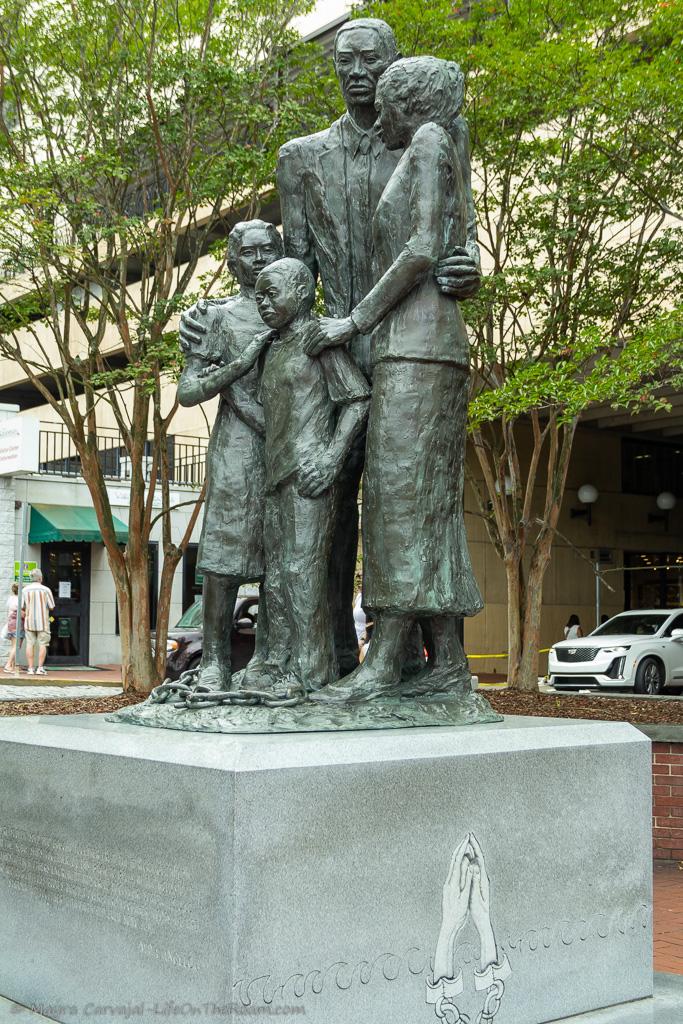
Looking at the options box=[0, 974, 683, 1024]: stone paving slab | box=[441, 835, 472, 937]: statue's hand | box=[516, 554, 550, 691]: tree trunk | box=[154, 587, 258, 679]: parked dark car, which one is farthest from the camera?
box=[516, 554, 550, 691]: tree trunk

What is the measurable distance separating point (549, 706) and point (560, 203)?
7008mm

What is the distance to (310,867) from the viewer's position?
148 inches

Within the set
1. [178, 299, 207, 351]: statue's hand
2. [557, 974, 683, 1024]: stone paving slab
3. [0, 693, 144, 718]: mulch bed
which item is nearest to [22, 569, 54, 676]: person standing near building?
[0, 693, 144, 718]: mulch bed

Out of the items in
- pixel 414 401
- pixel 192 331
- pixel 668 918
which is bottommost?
pixel 668 918

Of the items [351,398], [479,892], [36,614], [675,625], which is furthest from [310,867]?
[36,614]

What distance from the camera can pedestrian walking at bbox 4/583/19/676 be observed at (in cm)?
2416

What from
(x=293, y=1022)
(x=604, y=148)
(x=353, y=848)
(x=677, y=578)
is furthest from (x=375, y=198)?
(x=677, y=578)

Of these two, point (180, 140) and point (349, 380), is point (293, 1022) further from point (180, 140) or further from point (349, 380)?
point (180, 140)

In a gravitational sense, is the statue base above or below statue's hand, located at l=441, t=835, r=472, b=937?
above

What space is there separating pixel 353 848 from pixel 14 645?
23.0 m

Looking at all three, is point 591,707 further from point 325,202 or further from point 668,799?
point 325,202

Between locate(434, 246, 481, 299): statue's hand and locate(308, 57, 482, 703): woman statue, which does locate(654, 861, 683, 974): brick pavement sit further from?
locate(434, 246, 481, 299): statue's hand

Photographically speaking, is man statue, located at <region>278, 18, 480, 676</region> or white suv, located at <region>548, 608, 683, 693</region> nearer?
man statue, located at <region>278, 18, 480, 676</region>

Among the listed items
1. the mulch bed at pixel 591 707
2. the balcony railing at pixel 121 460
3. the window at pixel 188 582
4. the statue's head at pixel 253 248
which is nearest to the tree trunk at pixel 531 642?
the mulch bed at pixel 591 707
